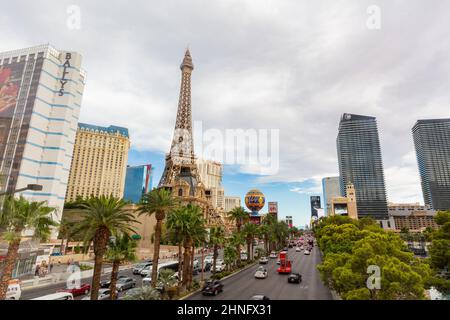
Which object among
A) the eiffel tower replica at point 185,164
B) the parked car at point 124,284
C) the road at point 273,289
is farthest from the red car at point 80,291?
the eiffel tower replica at point 185,164

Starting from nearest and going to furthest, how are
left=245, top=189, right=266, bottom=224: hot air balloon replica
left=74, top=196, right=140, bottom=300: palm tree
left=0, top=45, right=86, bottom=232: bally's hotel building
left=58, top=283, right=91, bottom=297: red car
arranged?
left=74, top=196, right=140, bottom=300: palm tree, left=58, top=283, right=91, bottom=297: red car, left=0, top=45, right=86, bottom=232: bally's hotel building, left=245, top=189, right=266, bottom=224: hot air balloon replica

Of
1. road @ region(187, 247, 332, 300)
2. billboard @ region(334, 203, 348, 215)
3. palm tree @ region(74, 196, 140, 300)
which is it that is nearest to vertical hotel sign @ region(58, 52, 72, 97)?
palm tree @ region(74, 196, 140, 300)

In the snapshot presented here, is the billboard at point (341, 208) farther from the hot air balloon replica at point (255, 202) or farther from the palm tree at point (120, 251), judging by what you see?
the palm tree at point (120, 251)

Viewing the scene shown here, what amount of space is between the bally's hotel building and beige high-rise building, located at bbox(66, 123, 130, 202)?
3385 inches

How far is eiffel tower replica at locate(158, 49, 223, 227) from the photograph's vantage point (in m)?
106

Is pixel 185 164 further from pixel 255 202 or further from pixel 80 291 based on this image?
pixel 80 291

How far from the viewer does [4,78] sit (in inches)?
3482

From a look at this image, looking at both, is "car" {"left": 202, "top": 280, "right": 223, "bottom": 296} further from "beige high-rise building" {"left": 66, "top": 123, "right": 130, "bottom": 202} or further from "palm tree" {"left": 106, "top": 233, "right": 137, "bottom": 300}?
"beige high-rise building" {"left": 66, "top": 123, "right": 130, "bottom": 202}

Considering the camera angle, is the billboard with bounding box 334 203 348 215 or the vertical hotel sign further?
the billboard with bounding box 334 203 348 215

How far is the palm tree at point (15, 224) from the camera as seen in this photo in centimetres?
2233

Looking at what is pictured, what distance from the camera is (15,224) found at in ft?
78.7

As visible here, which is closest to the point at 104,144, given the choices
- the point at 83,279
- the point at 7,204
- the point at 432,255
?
the point at 83,279
